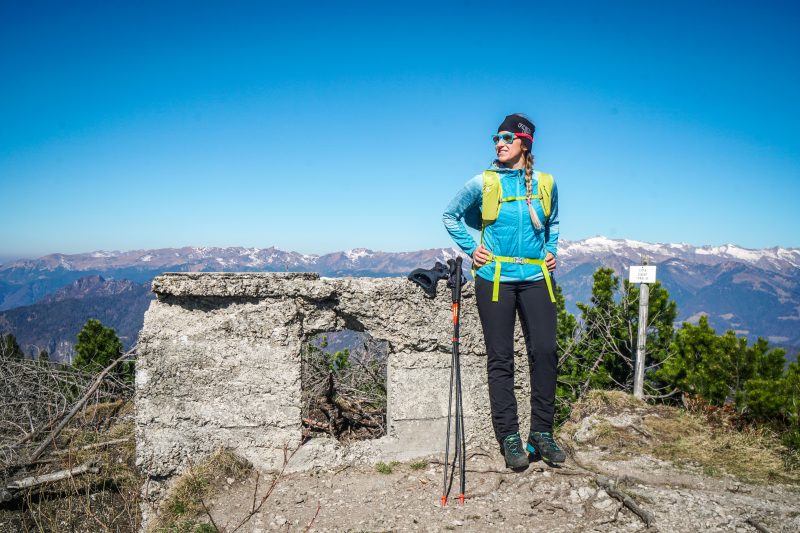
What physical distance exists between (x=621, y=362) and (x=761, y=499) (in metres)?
4.60

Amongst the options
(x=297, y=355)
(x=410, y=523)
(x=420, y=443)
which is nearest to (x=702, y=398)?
(x=420, y=443)

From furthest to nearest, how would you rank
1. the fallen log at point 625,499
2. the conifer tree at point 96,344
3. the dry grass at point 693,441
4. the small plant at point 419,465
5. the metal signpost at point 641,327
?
the conifer tree at point 96,344, the metal signpost at point 641,327, the dry grass at point 693,441, the small plant at point 419,465, the fallen log at point 625,499

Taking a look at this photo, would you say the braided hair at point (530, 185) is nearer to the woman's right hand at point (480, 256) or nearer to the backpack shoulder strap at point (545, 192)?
the backpack shoulder strap at point (545, 192)

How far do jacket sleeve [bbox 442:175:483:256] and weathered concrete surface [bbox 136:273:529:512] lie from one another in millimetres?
463

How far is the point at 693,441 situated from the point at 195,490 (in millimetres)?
4622

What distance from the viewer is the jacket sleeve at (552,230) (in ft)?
13.5

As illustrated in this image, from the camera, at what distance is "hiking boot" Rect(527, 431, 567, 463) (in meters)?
3.85

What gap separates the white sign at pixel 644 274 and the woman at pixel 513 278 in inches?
135

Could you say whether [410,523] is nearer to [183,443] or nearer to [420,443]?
[420,443]

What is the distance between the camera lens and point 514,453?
386 centimetres

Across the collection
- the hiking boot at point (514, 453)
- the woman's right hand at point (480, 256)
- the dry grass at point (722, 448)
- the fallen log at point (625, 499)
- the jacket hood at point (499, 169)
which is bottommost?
the dry grass at point (722, 448)

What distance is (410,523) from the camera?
10.8ft

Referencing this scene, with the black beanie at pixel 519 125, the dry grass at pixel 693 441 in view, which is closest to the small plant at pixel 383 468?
the dry grass at pixel 693 441

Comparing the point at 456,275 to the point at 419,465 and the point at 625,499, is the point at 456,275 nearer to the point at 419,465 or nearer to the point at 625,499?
the point at 419,465
